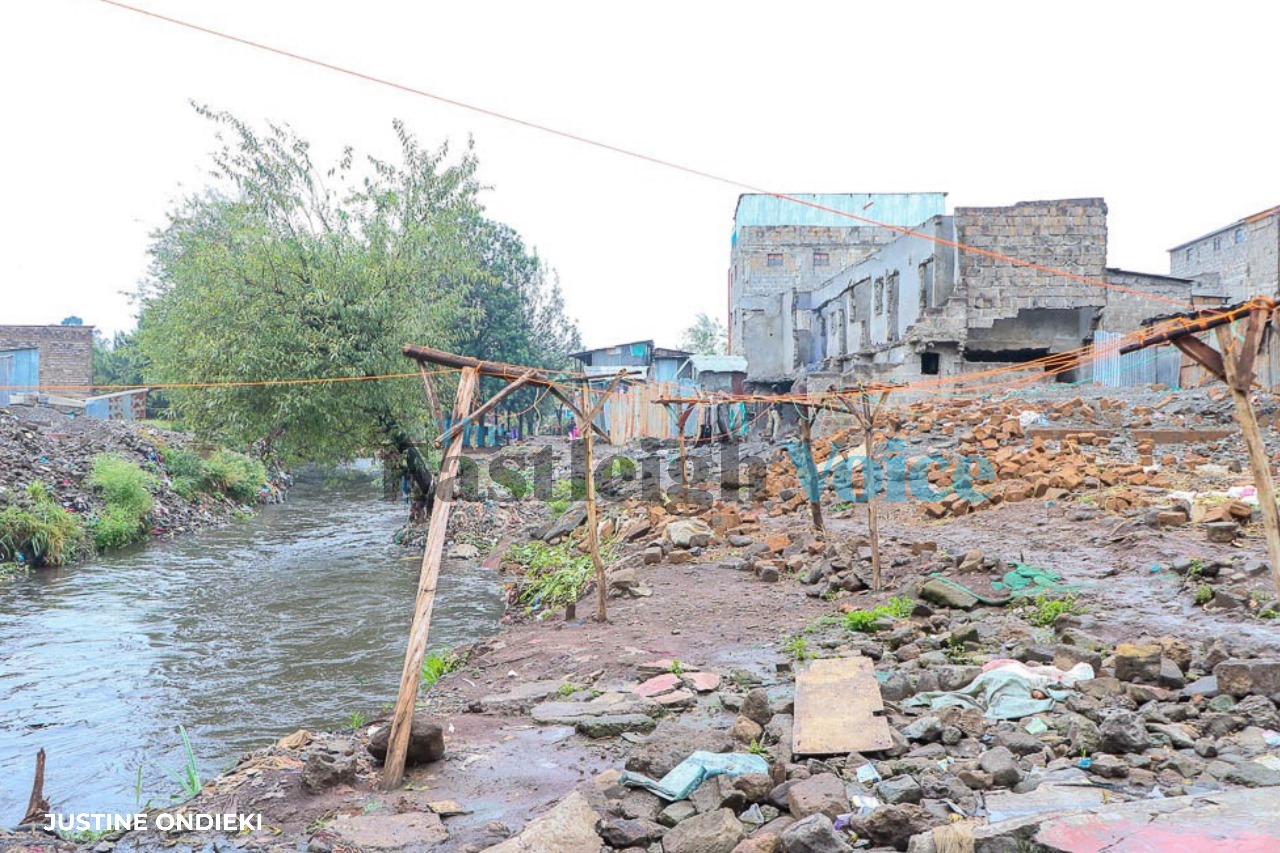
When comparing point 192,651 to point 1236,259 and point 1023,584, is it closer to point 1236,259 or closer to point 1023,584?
point 1023,584

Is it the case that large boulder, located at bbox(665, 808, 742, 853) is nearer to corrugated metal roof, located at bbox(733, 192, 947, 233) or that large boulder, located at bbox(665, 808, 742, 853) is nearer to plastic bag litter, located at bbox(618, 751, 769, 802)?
plastic bag litter, located at bbox(618, 751, 769, 802)

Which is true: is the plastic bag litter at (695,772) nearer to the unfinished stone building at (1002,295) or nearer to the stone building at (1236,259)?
the unfinished stone building at (1002,295)

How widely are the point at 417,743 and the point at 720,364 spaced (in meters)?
27.3

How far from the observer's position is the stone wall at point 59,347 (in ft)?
95.3

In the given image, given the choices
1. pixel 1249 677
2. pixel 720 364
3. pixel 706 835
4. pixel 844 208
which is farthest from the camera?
pixel 844 208

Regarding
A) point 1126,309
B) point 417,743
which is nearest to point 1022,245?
point 1126,309

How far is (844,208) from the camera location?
34875mm

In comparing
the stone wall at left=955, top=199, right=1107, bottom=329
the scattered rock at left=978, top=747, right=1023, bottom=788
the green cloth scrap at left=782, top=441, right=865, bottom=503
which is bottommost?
the scattered rock at left=978, top=747, right=1023, bottom=788

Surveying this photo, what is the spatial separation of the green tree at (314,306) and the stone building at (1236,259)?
64.8 feet

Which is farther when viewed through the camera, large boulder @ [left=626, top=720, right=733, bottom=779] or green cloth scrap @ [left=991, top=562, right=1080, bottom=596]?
green cloth scrap @ [left=991, top=562, right=1080, bottom=596]

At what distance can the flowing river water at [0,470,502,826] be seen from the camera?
6465mm

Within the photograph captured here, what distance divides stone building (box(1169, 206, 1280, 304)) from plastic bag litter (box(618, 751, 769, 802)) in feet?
74.6

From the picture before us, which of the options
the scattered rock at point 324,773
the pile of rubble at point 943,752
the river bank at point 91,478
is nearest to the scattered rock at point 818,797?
the pile of rubble at point 943,752

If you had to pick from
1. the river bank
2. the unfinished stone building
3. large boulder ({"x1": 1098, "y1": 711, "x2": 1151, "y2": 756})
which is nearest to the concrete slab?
large boulder ({"x1": 1098, "y1": 711, "x2": 1151, "y2": 756})
